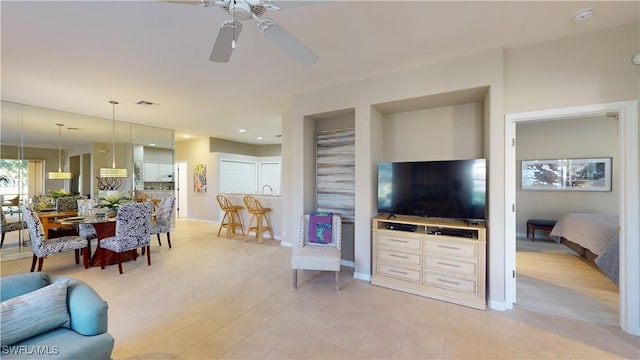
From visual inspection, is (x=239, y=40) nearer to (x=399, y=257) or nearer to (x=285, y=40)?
(x=285, y=40)

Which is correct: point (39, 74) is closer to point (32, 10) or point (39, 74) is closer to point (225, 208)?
point (32, 10)

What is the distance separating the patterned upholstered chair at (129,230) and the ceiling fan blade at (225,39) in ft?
10.0

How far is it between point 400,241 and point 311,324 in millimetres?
1441

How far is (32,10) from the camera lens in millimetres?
2025

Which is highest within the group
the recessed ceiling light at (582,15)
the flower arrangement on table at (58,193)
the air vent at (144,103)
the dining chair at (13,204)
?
the recessed ceiling light at (582,15)

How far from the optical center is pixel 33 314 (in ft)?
4.69

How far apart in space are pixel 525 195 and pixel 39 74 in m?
8.56

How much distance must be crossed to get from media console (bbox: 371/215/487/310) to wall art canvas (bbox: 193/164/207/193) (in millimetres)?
6462

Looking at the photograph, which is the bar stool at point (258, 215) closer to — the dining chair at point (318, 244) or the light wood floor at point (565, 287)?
the dining chair at point (318, 244)

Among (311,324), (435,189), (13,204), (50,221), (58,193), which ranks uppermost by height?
(435,189)

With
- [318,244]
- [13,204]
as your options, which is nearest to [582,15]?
[318,244]

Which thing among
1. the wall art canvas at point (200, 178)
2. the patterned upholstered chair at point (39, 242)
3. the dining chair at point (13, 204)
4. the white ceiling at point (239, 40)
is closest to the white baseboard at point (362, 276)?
the white ceiling at point (239, 40)

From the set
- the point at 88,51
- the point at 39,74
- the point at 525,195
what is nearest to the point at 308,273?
the point at 88,51

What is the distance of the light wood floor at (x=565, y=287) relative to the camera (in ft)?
8.71
